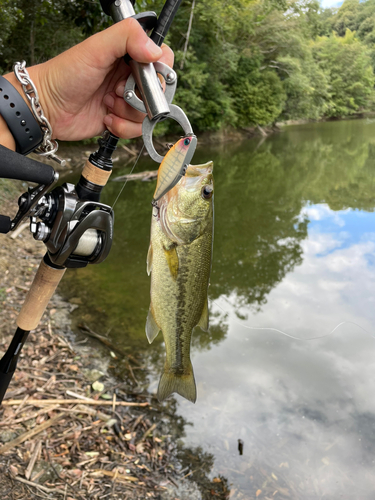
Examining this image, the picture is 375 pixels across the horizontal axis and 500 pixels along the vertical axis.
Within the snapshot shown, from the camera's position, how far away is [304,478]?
10.8 feet

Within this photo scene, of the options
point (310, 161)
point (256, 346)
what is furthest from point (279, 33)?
point (256, 346)

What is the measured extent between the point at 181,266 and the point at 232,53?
24799mm

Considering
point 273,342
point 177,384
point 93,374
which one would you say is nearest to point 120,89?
point 177,384

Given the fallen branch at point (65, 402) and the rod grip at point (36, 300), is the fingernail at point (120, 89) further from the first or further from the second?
the fallen branch at point (65, 402)

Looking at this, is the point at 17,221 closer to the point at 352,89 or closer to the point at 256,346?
the point at 256,346

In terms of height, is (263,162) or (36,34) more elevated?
(36,34)

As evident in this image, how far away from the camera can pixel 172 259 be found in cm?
152

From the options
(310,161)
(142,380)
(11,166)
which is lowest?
(310,161)

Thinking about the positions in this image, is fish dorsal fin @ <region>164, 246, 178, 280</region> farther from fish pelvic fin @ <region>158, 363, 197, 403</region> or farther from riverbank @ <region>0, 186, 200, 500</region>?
riverbank @ <region>0, 186, 200, 500</region>

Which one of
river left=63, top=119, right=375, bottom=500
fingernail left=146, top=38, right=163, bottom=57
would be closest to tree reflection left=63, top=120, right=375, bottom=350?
river left=63, top=119, right=375, bottom=500

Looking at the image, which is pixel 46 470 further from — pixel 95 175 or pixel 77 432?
pixel 95 175

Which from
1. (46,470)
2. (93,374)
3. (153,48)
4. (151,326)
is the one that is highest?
(153,48)

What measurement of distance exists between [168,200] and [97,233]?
0.91ft

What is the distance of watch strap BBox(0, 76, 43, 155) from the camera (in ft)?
4.51
